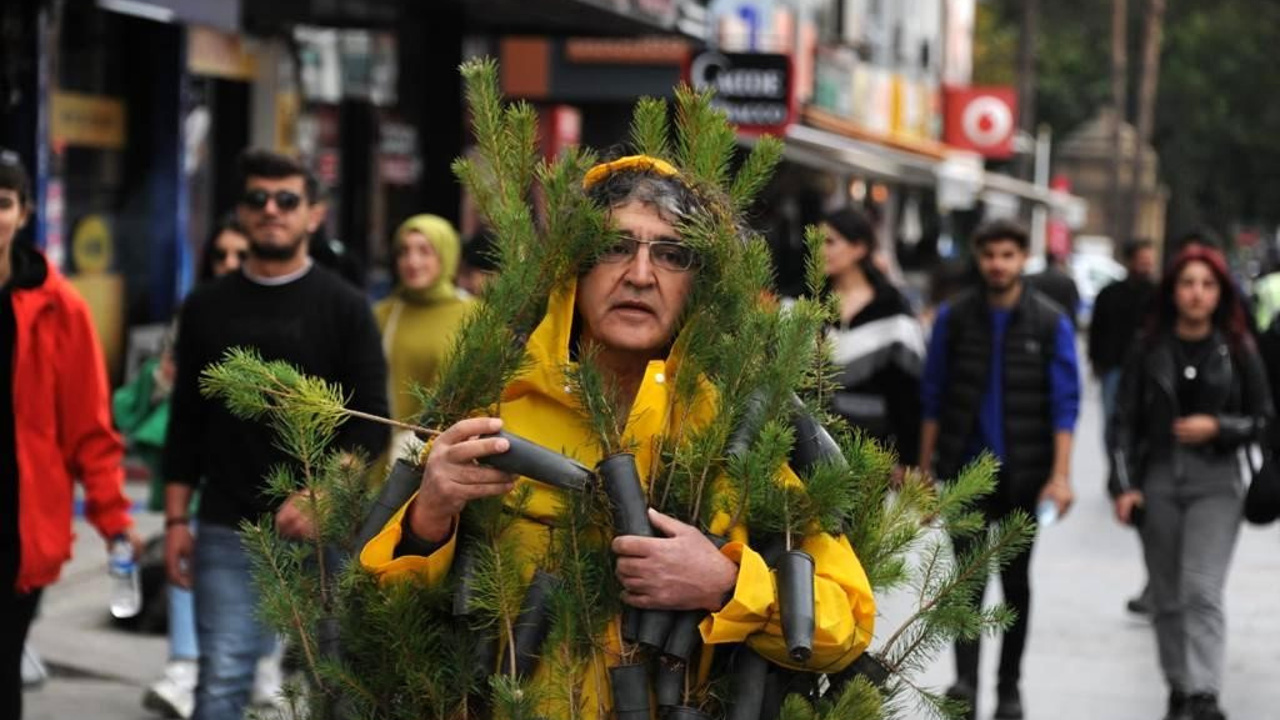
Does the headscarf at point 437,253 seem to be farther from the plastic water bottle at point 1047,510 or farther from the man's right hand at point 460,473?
the man's right hand at point 460,473

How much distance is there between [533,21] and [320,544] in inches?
557

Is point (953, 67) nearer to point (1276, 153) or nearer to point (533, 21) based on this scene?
point (1276, 153)

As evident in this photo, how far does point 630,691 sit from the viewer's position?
356 centimetres

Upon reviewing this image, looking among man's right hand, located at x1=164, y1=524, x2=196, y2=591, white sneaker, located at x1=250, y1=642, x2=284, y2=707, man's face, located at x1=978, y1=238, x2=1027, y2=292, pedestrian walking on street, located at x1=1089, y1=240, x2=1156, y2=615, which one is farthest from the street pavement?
pedestrian walking on street, located at x1=1089, y1=240, x2=1156, y2=615

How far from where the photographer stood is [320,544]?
3900 mm

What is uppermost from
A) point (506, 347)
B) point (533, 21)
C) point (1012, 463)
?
point (533, 21)

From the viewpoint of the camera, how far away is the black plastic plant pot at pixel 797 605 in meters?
3.49

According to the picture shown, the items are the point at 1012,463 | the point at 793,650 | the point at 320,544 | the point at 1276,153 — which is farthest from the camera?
the point at 1276,153

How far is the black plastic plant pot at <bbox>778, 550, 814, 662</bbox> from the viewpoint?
349 cm

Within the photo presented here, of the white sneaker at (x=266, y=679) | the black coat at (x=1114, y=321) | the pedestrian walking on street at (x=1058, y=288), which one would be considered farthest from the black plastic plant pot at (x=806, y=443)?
the pedestrian walking on street at (x=1058, y=288)

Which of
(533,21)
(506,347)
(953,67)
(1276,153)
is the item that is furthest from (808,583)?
(1276,153)

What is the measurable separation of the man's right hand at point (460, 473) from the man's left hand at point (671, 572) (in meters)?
0.20

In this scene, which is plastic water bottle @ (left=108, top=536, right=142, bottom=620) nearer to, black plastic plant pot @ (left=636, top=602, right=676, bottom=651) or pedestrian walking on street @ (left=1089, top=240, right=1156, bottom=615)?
black plastic plant pot @ (left=636, top=602, right=676, bottom=651)

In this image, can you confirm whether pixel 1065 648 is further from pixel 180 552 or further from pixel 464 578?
pixel 464 578
